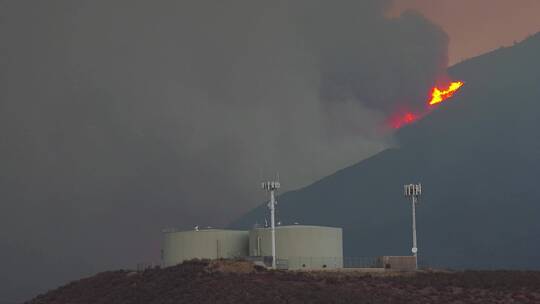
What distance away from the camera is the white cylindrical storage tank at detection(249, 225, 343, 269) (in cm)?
8556

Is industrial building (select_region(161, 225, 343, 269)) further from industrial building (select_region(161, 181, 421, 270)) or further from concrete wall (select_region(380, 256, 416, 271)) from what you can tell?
concrete wall (select_region(380, 256, 416, 271))

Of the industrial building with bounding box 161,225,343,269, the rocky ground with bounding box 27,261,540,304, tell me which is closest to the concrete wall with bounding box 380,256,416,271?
the industrial building with bounding box 161,225,343,269

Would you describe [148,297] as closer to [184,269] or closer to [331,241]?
[184,269]

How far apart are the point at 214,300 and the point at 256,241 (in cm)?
3048

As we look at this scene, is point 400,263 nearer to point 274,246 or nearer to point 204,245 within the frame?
point 274,246

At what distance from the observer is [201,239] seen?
90.7m

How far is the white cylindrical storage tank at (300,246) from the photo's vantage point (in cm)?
8556

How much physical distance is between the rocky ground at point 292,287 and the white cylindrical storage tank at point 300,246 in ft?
43.8

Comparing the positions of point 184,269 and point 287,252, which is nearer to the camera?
point 184,269

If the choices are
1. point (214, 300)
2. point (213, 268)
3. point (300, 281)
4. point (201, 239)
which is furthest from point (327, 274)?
point (201, 239)

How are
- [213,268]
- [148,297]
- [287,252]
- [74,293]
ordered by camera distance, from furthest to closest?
[287,252]
[74,293]
[213,268]
[148,297]

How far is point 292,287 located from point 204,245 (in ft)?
103

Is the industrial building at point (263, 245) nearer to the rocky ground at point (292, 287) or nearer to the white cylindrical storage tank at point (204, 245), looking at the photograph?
the white cylindrical storage tank at point (204, 245)

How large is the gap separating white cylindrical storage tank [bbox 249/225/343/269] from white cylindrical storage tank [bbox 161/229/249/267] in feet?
14.0
